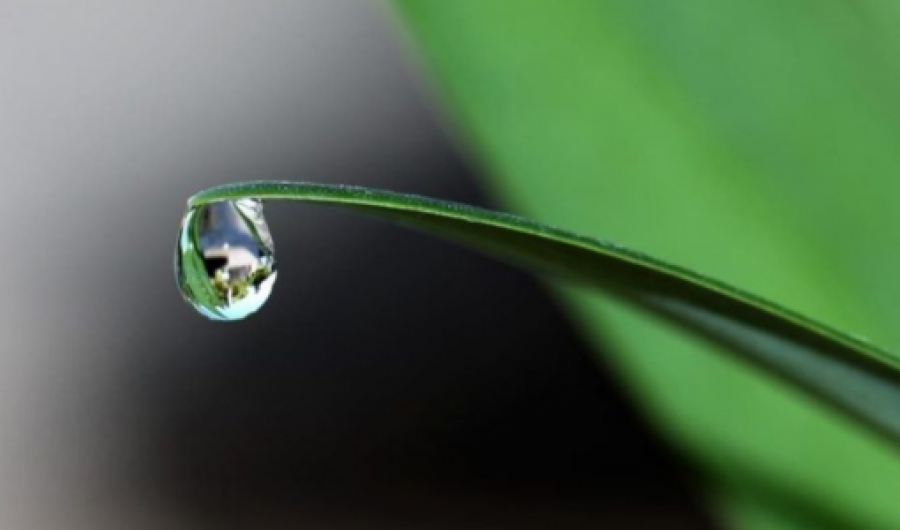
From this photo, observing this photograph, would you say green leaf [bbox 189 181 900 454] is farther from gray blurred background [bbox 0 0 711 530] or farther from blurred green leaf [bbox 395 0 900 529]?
gray blurred background [bbox 0 0 711 530]

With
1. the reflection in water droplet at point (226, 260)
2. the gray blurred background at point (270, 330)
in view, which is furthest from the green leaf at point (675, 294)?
the gray blurred background at point (270, 330)

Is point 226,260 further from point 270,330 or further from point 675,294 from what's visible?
point 270,330

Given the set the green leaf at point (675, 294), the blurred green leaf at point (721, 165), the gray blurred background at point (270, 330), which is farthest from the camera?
the gray blurred background at point (270, 330)

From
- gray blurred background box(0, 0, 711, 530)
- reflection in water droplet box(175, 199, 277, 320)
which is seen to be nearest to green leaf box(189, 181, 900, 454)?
reflection in water droplet box(175, 199, 277, 320)

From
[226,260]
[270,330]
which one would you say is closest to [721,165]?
[226,260]

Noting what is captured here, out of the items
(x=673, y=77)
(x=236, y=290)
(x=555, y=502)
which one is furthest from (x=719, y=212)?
(x=555, y=502)

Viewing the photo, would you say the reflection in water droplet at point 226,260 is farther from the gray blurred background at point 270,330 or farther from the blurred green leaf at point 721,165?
the gray blurred background at point 270,330
